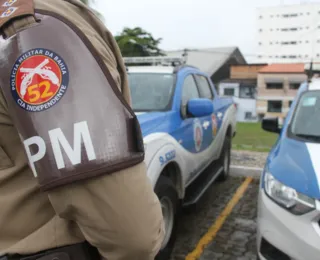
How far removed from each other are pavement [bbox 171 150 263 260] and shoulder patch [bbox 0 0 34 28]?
298 centimetres

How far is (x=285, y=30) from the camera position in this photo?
8500 cm

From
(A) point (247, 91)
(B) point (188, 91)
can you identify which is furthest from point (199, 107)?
(A) point (247, 91)

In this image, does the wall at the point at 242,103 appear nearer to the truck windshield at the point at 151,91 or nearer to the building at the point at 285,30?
the building at the point at 285,30

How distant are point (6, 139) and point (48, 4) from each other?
0.33 metres

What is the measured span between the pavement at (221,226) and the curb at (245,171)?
15.4 inches

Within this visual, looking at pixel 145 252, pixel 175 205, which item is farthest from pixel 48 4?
pixel 175 205

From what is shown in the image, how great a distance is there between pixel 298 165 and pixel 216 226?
1619 millimetres

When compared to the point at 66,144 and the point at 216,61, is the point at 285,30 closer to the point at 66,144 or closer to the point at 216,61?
the point at 216,61

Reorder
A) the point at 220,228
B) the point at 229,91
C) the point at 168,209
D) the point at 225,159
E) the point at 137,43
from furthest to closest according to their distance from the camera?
the point at 229,91 < the point at 137,43 < the point at 225,159 < the point at 220,228 < the point at 168,209

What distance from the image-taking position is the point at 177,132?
10.9 feet

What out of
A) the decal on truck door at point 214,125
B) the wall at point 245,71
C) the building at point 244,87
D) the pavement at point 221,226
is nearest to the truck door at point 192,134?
the decal on truck door at point 214,125

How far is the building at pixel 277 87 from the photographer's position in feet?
168

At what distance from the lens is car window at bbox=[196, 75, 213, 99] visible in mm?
4598

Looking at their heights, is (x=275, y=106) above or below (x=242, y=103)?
below
